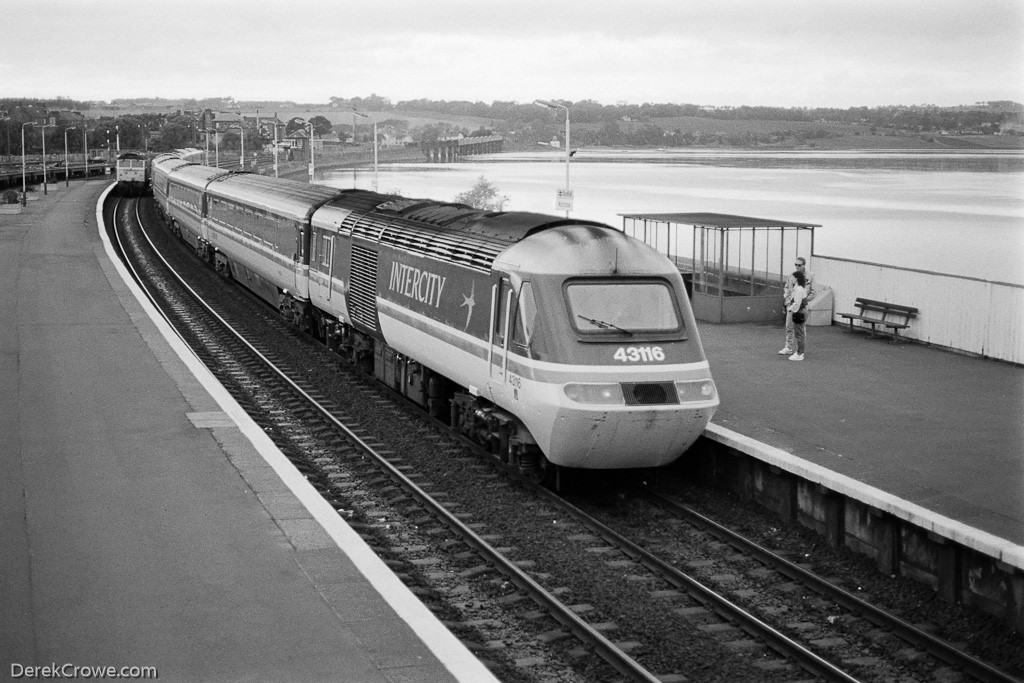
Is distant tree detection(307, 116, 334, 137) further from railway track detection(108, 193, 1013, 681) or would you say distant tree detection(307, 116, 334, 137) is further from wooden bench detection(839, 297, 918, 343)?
railway track detection(108, 193, 1013, 681)

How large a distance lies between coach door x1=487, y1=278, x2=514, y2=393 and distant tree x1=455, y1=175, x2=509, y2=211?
58.4 metres

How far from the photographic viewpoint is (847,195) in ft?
206

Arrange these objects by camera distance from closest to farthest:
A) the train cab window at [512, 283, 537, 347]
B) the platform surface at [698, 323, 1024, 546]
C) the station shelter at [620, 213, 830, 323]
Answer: the platform surface at [698, 323, 1024, 546], the train cab window at [512, 283, 537, 347], the station shelter at [620, 213, 830, 323]

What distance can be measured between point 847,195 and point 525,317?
5365cm

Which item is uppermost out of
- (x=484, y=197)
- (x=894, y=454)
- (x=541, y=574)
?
(x=484, y=197)

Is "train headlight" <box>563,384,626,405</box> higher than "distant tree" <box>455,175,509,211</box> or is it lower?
lower

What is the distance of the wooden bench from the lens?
66.8 ft

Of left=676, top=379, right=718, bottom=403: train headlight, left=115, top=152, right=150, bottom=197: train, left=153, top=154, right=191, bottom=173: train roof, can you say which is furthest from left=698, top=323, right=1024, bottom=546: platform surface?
left=115, top=152, right=150, bottom=197: train

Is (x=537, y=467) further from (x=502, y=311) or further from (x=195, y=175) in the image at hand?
(x=195, y=175)

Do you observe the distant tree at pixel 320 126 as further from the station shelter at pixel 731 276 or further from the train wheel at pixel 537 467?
the train wheel at pixel 537 467

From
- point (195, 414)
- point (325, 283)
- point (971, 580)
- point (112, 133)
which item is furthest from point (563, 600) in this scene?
point (112, 133)

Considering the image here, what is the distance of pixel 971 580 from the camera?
32.9 ft

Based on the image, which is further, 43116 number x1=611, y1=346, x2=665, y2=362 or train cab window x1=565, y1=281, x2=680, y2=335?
train cab window x1=565, y1=281, x2=680, y2=335

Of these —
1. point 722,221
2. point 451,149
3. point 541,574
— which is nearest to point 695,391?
point 541,574
